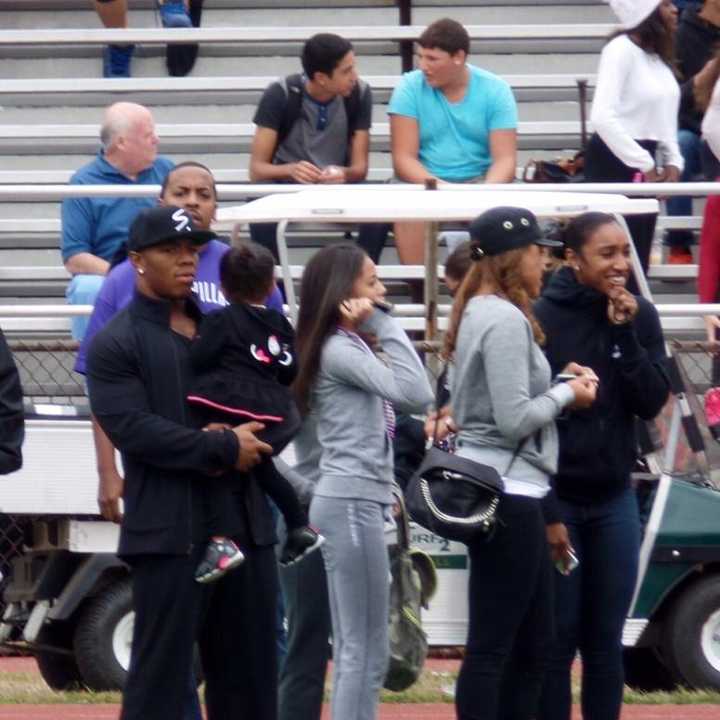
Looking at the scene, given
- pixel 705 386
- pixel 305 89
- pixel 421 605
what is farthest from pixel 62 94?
pixel 421 605

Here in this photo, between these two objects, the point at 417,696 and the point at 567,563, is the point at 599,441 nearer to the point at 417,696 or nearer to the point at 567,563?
the point at 567,563

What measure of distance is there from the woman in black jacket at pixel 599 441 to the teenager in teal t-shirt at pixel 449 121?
3.41 meters

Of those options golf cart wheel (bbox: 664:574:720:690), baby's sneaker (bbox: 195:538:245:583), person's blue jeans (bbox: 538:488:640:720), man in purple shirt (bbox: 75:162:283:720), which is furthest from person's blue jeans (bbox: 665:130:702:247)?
baby's sneaker (bbox: 195:538:245:583)

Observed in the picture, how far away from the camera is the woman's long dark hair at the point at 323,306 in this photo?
5.95 m

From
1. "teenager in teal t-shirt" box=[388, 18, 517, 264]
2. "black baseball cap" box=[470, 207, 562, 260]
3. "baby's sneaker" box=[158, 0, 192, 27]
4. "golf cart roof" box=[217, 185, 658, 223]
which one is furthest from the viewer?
"baby's sneaker" box=[158, 0, 192, 27]

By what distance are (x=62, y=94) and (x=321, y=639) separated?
7.38 m

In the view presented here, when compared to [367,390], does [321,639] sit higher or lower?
lower

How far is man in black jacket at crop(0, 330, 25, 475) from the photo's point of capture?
5152 mm

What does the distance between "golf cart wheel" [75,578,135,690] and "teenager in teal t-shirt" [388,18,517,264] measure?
2326mm

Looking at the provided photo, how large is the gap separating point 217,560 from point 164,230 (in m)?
0.92

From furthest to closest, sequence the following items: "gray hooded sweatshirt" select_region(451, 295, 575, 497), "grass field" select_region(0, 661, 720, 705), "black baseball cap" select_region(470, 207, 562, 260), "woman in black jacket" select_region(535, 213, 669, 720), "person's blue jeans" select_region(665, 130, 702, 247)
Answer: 1. "person's blue jeans" select_region(665, 130, 702, 247)
2. "grass field" select_region(0, 661, 720, 705)
3. "woman in black jacket" select_region(535, 213, 669, 720)
4. "black baseball cap" select_region(470, 207, 562, 260)
5. "gray hooded sweatshirt" select_region(451, 295, 575, 497)

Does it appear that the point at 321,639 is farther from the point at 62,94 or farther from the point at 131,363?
the point at 62,94

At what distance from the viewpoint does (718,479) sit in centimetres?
799

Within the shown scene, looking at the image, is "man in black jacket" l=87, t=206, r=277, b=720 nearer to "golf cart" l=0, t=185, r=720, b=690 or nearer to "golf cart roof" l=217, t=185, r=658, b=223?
"golf cart roof" l=217, t=185, r=658, b=223
